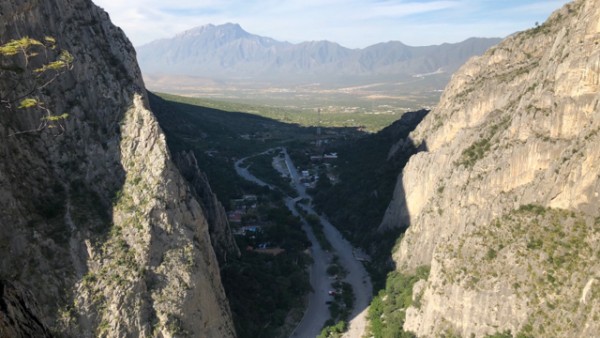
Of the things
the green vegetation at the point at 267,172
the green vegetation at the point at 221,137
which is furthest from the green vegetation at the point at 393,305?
the green vegetation at the point at 267,172

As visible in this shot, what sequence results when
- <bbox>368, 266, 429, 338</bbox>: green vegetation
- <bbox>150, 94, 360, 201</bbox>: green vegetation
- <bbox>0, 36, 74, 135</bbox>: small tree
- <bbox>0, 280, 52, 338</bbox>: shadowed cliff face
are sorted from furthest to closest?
1. <bbox>150, 94, 360, 201</bbox>: green vegetation
2. <bbox>368, 266, 429, 338</bbox>: green vegetation
3. <bbox>0, 36, 74, 135</bbox>: small tree
4. <bbox>0, 280, 52, 338</bbox>: shadowed cliff face

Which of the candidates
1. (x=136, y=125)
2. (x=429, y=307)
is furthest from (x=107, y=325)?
(x=429, y=307)

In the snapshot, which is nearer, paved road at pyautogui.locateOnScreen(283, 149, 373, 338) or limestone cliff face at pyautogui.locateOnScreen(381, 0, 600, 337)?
limestone cliff face at pyautogui.locateOnScreen(381, 0, 600, 337)

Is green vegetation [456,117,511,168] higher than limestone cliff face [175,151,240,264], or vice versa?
green vegetation [456,117,511,168]

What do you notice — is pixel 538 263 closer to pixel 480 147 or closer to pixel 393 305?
pixel 393 305

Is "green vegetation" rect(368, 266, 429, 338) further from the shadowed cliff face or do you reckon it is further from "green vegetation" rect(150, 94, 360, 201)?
the shadowed cliff face

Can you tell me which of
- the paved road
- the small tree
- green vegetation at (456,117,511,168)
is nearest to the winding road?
the paved road
